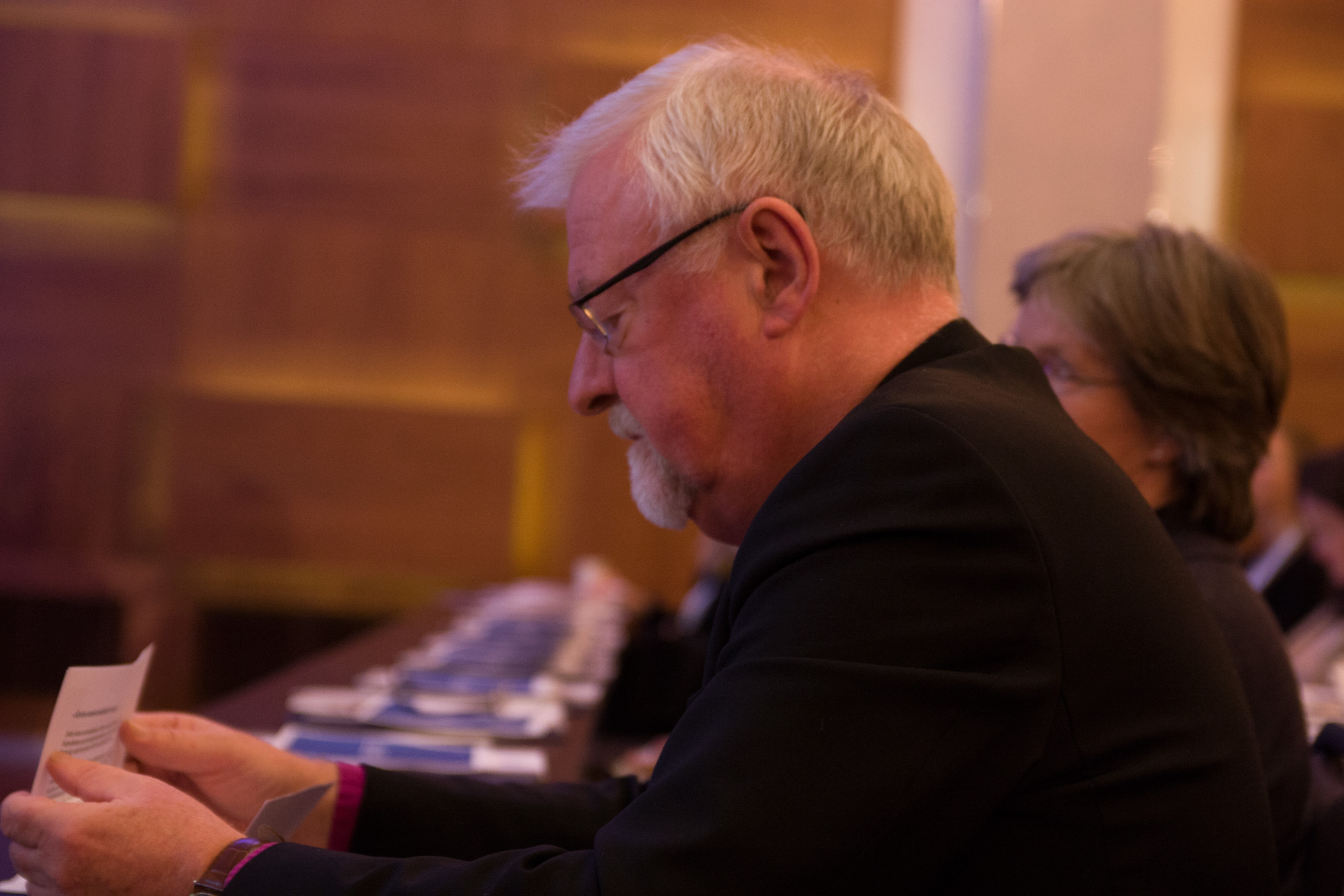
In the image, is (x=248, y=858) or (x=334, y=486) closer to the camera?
(x=248, y=858)

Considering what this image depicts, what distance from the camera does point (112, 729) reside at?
1.11 m

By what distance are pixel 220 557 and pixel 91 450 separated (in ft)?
2.49

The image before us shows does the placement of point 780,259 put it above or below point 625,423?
above

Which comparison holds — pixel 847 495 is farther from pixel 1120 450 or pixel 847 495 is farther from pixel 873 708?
pixel 1120 450

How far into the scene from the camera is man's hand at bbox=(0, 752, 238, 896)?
88 cm

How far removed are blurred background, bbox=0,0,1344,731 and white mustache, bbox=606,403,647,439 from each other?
4281 mm

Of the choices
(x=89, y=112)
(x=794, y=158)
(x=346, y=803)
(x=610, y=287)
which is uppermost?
(x=89, y=112)

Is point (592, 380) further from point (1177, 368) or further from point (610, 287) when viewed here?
point (1177, 368)

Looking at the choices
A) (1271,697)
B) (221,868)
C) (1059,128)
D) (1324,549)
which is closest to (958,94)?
(1059,128)

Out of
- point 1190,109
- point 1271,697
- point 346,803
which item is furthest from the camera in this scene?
point 1190,109

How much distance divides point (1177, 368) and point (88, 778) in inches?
52.3

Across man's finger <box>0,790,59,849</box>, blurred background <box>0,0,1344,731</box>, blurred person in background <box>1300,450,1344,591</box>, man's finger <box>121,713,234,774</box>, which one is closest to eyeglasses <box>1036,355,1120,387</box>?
man's finger <box>121,713,234,774</box>

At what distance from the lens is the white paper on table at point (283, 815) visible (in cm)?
96

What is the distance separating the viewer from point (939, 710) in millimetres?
771
